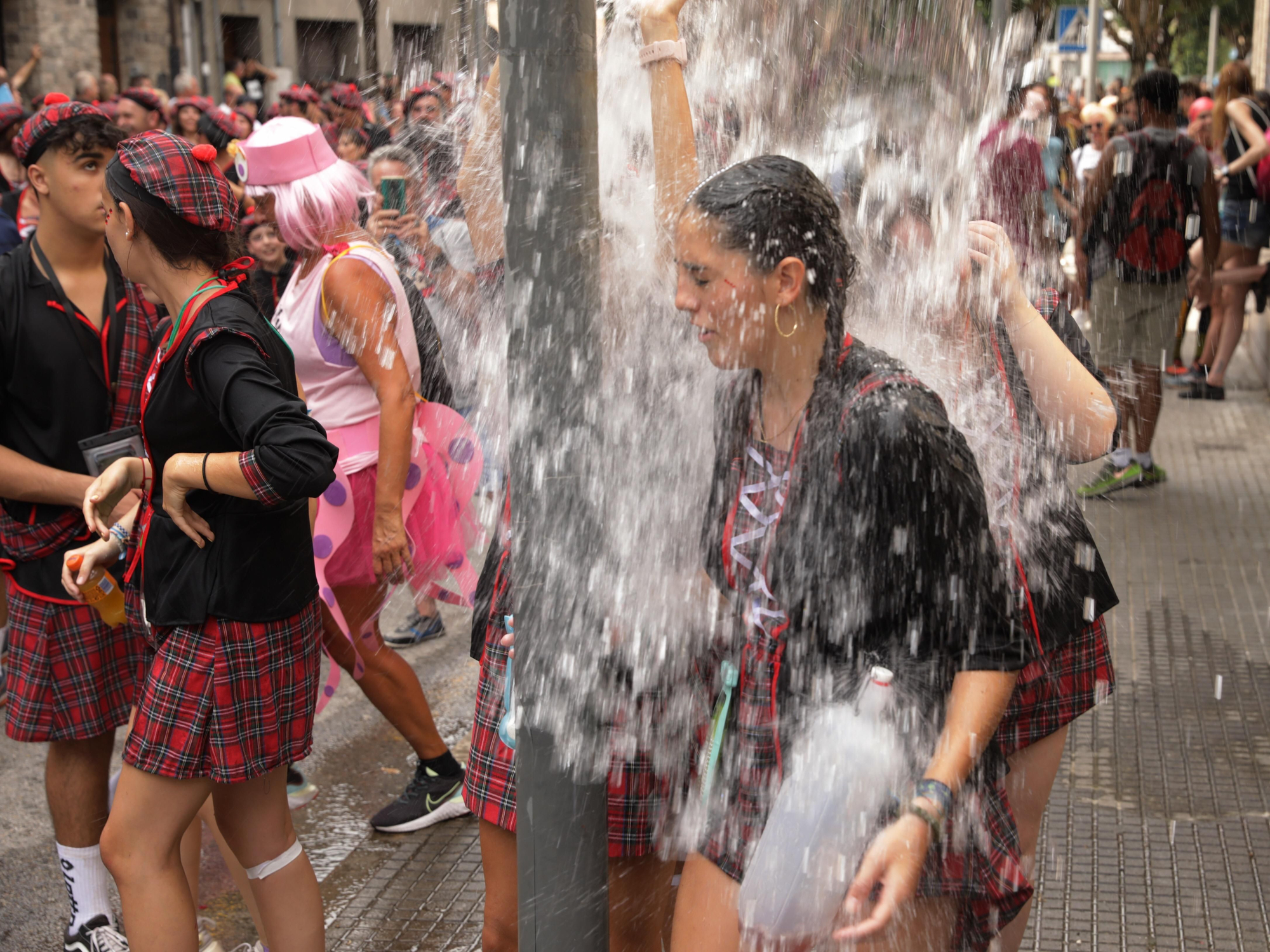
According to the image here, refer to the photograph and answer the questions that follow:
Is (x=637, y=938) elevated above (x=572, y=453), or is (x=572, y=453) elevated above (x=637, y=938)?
(x=572, y=453)

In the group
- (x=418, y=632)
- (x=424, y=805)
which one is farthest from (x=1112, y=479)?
(x=424, y=805)

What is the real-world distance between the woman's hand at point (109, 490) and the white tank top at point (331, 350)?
0.85 metres

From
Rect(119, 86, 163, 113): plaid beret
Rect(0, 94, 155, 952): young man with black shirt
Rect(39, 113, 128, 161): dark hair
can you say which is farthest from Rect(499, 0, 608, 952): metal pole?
Rect(119, 86, 163, 113): plaid beret

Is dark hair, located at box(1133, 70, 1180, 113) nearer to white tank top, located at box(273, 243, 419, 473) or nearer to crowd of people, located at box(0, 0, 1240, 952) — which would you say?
crowd of people, located at box(0, 0, 1240, 952)

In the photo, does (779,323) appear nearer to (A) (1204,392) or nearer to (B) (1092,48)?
(A) (1204,392)

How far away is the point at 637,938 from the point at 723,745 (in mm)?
676

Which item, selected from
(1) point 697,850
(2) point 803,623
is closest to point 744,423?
(2) point 803,623

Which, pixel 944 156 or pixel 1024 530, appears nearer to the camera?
pixel 1024 530

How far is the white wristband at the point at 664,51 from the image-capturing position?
2520 millimetres

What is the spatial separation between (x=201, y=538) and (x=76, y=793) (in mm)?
1013

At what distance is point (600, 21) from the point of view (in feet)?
9.76

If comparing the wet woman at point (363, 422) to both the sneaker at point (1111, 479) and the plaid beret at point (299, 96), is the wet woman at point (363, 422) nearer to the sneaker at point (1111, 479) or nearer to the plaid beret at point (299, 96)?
the sneaker at point (1111, 479)

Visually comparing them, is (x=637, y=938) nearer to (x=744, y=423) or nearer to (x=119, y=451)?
(x=744, y=423)

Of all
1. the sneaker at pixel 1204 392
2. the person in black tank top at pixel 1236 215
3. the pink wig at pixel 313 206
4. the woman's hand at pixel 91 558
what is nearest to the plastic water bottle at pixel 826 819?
the woman's hand at pixel 91 558
